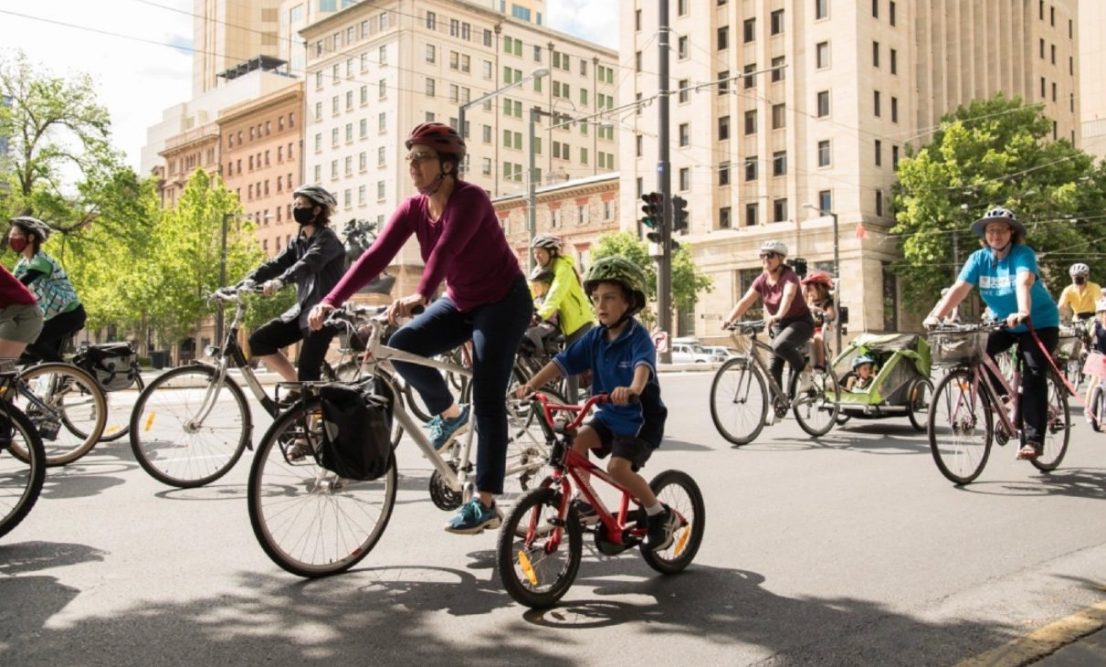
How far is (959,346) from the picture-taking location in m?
6.86

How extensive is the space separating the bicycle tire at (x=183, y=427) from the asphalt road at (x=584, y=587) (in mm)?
194

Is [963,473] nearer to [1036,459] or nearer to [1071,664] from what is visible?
[1036,459]

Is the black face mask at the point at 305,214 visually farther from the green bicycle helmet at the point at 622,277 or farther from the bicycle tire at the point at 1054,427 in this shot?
the bicycle tire at the point at 1054,427

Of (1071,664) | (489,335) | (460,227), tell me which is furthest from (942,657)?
(460,227)

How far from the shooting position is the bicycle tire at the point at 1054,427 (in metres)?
7.34

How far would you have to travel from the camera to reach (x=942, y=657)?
3.43 m

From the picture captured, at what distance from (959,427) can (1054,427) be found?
954 millimetres

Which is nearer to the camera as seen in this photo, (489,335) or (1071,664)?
(1071,664)

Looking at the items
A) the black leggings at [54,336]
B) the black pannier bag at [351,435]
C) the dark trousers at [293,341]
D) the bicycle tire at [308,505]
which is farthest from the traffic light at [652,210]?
the black pannier bag at [351,435]

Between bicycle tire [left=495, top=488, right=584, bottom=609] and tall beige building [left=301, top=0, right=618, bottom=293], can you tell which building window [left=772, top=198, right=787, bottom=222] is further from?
bicycle tire [left=495, top=488, right=584, bottom=609]

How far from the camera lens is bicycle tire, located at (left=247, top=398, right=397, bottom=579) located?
414cm

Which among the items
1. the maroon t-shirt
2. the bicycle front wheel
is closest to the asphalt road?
the bicycle front wheel

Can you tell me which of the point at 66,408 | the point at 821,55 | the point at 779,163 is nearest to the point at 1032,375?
the point at 66,408

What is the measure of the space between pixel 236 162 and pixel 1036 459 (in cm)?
10430
